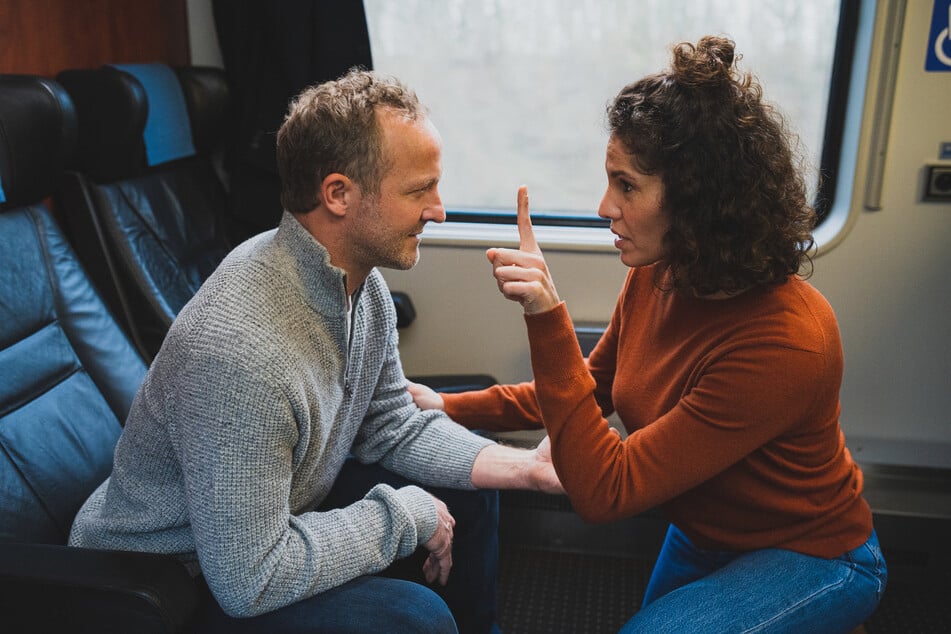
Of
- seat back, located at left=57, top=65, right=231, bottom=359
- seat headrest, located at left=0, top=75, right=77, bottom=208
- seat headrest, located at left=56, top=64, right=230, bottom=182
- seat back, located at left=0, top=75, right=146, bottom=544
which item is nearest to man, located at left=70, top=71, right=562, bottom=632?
seat back, located at left=0, top=75, right=146, bottom=544

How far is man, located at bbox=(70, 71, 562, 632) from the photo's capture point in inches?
41.1

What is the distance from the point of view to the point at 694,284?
3.88ft

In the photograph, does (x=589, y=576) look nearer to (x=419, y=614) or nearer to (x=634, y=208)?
(x=419, y=614)

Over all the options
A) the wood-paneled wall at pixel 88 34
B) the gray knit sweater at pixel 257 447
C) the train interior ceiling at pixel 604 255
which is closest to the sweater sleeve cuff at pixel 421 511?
the gray knit sweater at pixel 257 447

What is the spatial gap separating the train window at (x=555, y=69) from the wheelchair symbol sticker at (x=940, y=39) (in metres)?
0.21

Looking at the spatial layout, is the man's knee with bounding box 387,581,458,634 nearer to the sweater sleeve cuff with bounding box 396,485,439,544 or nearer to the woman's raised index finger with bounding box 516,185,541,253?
the sweater sleeve cuff with bounding box 396,485,439,544

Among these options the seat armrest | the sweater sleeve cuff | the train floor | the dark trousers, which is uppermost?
the seat armrest

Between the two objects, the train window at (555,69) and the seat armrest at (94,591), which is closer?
the seat armrest at (94,591)

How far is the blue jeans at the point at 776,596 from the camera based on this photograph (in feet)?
3.74

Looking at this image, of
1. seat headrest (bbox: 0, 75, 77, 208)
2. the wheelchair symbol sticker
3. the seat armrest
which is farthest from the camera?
the wheelchair symbol sticker

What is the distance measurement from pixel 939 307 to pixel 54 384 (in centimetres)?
216

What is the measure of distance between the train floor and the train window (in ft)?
2.89

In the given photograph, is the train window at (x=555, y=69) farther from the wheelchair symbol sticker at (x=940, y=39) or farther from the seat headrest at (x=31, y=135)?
the seat headrest at (x=31, y=135)

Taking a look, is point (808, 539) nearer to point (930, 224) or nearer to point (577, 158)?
point (930, 224)
